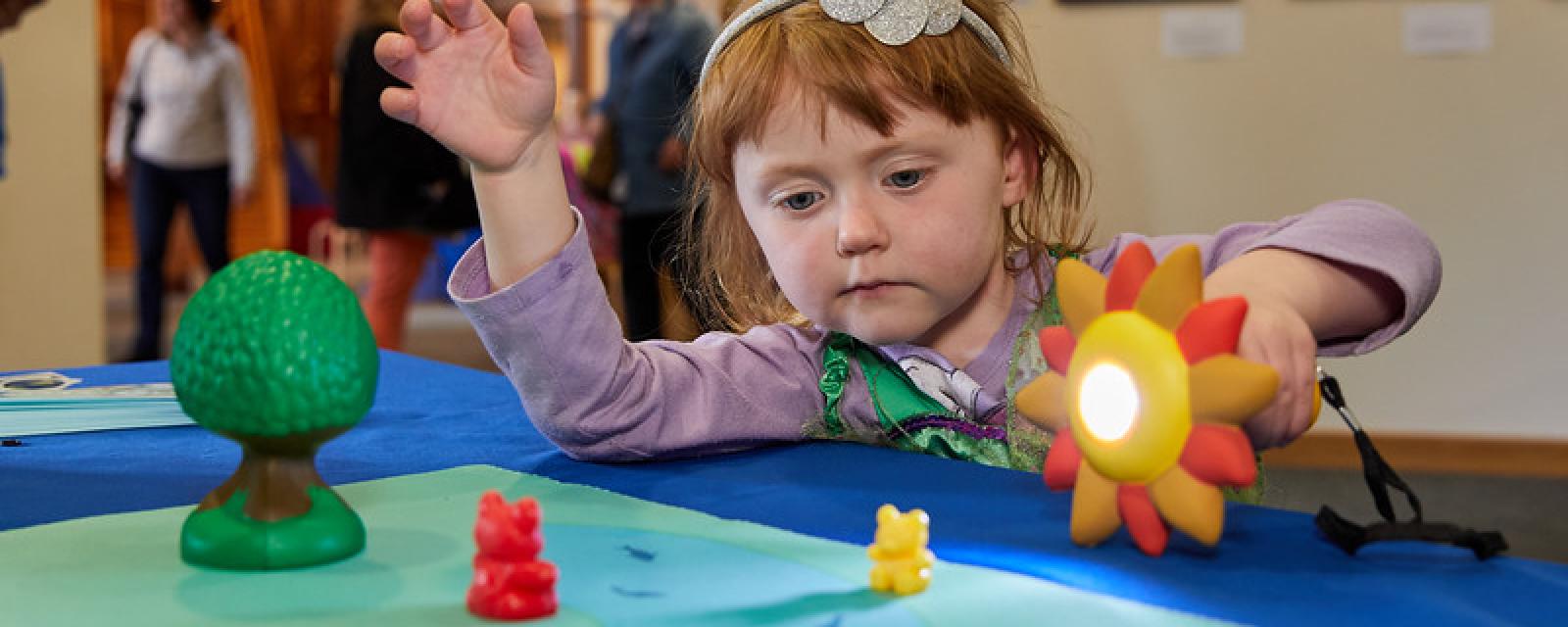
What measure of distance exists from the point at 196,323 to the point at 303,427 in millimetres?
66

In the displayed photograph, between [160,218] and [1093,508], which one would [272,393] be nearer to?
[1093,508]

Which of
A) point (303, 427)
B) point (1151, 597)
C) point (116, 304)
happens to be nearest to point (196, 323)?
point (303, 427)

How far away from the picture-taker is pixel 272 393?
607 mm

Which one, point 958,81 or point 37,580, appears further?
point 958,81

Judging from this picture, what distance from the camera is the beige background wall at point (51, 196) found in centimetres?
330

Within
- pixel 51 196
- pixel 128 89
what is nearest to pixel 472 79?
pixel 51 196

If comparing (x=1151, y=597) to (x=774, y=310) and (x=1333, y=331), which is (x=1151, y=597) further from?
(x=774, y=310)

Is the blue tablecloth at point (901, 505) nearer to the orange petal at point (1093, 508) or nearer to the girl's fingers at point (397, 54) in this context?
the orange petal at point (1093, 508)

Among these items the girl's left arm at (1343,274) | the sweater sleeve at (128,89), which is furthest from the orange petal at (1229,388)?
the sweater sleeve at (128,89)

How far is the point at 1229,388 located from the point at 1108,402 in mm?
50

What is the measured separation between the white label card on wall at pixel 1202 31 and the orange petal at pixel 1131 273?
8.59 feet

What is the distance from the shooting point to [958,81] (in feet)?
3.14

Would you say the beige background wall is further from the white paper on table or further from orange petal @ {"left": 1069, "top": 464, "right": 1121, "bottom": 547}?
orange petal @ {"left": 1069, "top": 464, "right": 1121, "bottom": 547}

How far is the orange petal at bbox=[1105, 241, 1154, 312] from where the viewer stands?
2.06 feet
